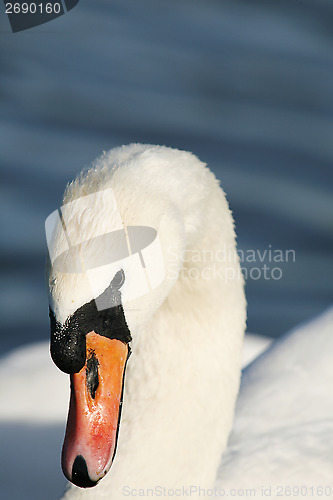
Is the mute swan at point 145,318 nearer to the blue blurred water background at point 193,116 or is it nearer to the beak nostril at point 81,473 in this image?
the beak nostril at point 81,473

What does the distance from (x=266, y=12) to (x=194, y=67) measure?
0.98m

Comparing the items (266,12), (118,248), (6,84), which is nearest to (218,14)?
(266,12)

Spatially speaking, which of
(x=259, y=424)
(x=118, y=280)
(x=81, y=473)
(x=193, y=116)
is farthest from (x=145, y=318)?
(x=193, y=116)

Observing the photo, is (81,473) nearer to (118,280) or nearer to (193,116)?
(118,280)

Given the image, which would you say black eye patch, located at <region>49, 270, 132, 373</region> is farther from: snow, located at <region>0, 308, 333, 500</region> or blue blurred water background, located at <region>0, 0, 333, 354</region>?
blue blurred water background, located at <region>0, 0, 333, 354</region>

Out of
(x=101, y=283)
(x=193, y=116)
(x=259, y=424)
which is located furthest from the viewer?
(x=193, y=116)

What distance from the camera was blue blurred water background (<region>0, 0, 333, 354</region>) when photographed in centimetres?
569

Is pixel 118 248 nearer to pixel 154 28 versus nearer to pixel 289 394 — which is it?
pixel 289 394

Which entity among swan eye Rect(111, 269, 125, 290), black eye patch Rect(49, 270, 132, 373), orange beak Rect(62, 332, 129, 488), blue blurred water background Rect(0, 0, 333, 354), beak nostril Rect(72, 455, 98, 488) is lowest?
blue blurred water background Rect(0, 0, 333, 354)

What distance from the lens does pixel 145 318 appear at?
7.78 feet

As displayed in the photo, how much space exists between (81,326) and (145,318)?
226 mm

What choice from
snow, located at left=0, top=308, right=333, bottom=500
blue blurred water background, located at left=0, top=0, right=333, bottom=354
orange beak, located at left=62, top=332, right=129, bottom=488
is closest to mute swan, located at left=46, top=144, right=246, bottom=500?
orange beak, located at left=62, top=332, right=129, bottom=488

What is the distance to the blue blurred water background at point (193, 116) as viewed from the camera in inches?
224

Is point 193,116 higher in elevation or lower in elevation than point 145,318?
lower
